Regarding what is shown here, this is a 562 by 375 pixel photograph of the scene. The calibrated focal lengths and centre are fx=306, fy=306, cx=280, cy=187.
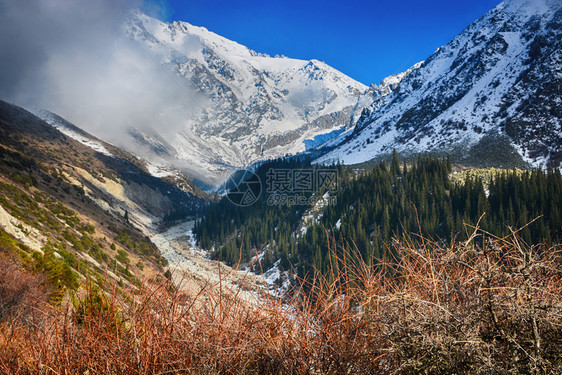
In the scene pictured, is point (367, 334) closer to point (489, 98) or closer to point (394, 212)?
point (394, 212)

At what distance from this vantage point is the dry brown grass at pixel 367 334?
59.2 inches

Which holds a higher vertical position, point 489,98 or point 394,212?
point 489,98

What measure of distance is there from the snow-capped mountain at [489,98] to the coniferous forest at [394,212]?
1840 inches

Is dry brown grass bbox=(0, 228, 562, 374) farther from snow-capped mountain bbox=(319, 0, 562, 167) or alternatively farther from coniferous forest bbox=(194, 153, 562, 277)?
snow-capped mountain bbox=(319, 0, 562, 167)

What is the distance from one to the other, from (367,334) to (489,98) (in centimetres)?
14296

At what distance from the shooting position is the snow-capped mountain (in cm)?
9438

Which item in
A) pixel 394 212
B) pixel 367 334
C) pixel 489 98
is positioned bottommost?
pixel 394 212

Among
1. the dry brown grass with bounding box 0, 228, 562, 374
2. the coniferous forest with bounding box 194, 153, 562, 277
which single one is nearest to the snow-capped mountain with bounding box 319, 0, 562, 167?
the coniferous forest with bounding box 194, 153, 562, 277

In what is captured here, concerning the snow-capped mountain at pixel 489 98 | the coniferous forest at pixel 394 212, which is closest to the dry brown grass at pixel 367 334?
the coniferous forest at pixel 394 212

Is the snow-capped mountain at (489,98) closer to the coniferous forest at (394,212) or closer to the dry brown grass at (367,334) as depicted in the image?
the coniferous forest at (394,212)

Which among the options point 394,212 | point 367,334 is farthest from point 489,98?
point 367,334

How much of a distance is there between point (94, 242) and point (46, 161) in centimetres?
4625

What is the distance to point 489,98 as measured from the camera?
116000mm

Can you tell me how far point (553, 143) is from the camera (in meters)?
86.4
